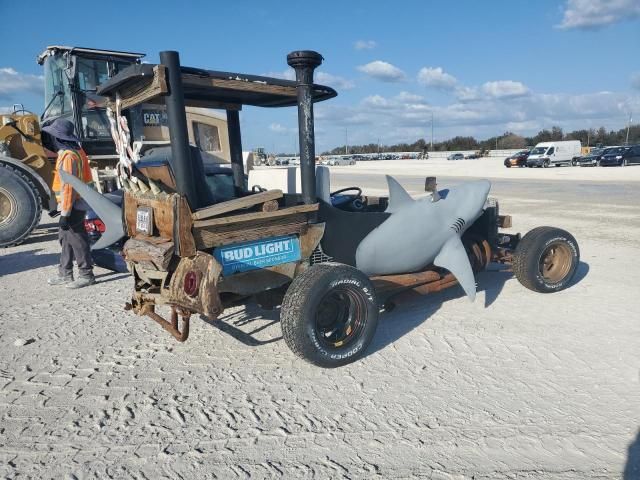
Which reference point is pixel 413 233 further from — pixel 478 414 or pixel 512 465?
pixel 512 465

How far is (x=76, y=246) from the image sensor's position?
563 centimetres

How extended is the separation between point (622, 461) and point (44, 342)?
13.9 feet

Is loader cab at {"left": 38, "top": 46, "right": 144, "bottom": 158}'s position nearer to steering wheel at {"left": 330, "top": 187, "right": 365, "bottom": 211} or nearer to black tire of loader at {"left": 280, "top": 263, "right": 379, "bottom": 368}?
steering wheel at {"left": 330, "top": 187, "right": 365, "bottom": 211}

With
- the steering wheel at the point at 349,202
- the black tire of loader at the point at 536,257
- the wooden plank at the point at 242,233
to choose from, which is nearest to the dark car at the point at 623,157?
the black tire of loader at the point at 536,257

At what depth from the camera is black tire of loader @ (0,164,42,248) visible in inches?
325

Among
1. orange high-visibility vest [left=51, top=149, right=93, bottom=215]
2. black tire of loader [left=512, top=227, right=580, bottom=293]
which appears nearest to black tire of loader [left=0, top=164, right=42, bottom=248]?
orange high-visibility vest [left=51, top=149, right=93, bottom=215]

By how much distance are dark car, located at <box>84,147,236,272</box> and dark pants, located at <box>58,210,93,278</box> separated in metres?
0.21

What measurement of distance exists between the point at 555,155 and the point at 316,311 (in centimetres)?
3734

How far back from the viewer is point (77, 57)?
31.2 ft

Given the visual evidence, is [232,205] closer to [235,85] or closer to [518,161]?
[235,85]

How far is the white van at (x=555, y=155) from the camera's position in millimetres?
35344

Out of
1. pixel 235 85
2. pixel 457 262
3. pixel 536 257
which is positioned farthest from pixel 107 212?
pixel 536 257

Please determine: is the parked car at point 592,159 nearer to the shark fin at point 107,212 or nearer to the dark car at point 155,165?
the dark car at point 155,165

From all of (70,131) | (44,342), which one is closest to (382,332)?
(44,342)
